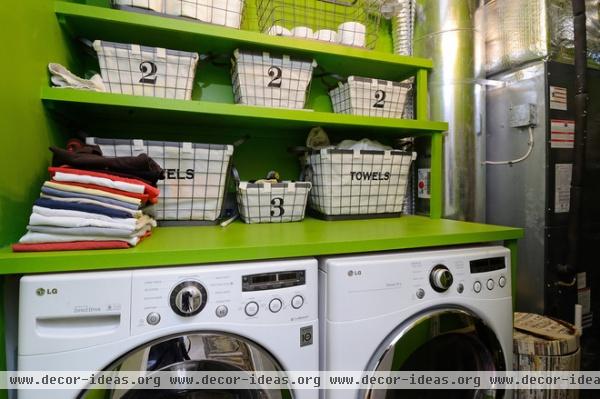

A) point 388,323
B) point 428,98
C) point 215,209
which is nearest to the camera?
point 388,323

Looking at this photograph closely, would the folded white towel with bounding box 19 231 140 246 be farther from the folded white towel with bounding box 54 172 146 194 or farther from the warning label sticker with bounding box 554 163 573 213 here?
the warning label sticker with bounding box 554 163 573 213

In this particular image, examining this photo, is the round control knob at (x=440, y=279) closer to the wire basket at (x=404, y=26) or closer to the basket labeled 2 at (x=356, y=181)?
the basket labeled 2 at (x=356, y=181)

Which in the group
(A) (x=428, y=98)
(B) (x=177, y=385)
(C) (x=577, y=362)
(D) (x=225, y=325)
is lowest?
(C) (x=577, y=362)

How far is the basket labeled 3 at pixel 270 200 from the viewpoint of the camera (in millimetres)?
1097

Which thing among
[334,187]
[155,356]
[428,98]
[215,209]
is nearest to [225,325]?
[155,356]

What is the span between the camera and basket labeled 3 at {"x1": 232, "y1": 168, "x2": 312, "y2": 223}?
1097 mm

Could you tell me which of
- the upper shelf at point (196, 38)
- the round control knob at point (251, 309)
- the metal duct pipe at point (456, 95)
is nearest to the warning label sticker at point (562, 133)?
the metal duct pipe at point (456, 95)

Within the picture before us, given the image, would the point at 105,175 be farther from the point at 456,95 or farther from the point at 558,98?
the point at 558,98

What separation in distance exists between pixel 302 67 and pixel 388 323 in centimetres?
97

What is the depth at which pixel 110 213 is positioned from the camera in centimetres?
69

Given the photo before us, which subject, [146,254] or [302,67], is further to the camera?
[302,67]

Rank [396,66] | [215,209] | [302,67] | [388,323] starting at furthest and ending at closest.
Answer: [396,66] → [302,67] → [215,209] → [388,323]

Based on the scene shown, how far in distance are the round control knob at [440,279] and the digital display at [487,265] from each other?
0.35 feet

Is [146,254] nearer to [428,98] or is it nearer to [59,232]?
[59,232]
